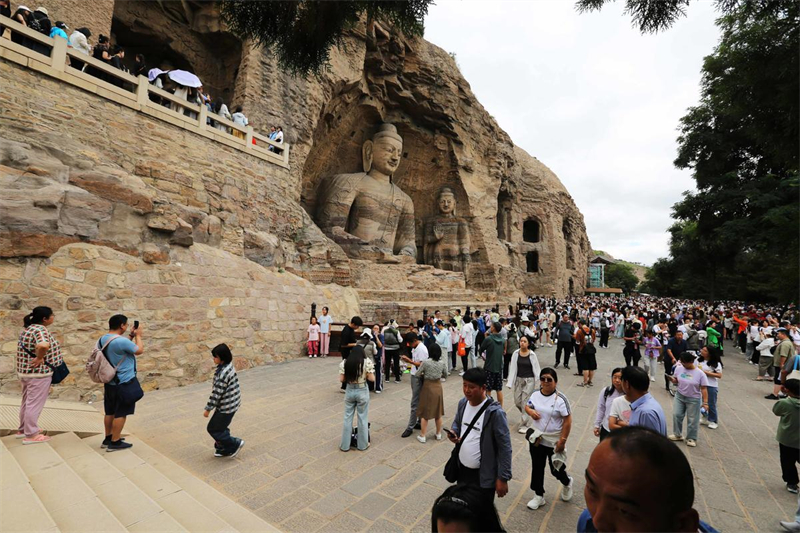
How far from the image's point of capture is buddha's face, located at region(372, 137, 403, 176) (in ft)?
54.0

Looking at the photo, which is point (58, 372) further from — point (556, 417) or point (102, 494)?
point (556, 417)

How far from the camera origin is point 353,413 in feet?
12.8

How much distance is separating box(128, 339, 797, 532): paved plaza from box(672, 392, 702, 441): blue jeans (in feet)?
0.75

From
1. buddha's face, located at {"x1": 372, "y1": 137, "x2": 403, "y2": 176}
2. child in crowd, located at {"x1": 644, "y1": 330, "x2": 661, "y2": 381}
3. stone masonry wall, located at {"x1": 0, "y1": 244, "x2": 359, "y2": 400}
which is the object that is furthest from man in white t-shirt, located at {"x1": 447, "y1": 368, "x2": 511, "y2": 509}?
buddha's face, located at {"x1": 372, "y1": 137, "x2": 403, "y2": 176}

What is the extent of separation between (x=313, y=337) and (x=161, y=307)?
137 inches

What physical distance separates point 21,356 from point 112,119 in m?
5.74

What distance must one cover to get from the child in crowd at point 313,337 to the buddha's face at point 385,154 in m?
9.85

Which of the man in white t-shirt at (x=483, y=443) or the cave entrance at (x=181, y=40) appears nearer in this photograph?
the man in white t-shirt at (x=483, y=443)

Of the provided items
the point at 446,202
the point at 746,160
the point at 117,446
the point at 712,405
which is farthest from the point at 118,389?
the point at 746,160

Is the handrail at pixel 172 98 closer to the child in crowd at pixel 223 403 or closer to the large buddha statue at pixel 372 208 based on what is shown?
the child in crowd at pixel 223 403

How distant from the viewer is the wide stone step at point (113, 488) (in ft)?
8.17

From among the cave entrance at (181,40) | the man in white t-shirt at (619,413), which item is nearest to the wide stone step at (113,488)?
the man in white t-shirt at (619,413)

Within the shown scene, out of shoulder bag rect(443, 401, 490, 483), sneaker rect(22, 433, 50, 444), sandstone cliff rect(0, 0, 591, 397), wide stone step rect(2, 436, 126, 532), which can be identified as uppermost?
sandstone cliff rect(0, 0, 591, 397)

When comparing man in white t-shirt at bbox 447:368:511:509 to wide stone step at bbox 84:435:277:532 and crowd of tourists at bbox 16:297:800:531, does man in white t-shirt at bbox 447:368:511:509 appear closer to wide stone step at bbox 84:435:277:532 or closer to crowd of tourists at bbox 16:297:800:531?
crowd of tourists at bbox 16:297:800:531
